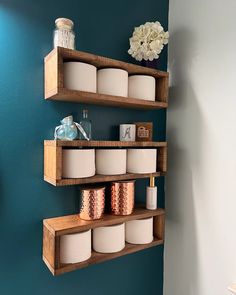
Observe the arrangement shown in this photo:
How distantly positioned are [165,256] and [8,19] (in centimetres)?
127

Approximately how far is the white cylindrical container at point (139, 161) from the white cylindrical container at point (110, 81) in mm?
253

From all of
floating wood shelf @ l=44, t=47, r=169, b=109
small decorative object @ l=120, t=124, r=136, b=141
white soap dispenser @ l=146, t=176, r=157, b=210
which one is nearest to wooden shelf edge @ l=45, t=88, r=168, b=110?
floating wood shelf @ l=44, t=47, r=169, b=109

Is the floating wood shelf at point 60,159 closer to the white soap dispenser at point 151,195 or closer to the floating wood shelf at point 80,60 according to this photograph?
the white soap dispenser at point 151,195

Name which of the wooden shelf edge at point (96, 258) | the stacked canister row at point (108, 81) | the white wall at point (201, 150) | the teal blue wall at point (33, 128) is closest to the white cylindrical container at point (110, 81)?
the stacked canister row at point (108, 81)

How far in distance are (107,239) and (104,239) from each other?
0.5 inches

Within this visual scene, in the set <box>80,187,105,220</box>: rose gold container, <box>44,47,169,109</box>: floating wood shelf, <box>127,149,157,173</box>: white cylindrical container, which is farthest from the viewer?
<box>127,149,157,173</box>: white cylindrical container

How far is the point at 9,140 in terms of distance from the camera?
0.83m

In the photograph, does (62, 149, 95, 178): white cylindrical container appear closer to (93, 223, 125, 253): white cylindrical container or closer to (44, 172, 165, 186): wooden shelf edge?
(44, 172, 165, 186): wooden shelf edge

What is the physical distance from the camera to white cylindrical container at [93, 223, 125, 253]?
936mm

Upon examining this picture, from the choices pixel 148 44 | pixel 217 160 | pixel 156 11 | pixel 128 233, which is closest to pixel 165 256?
pixel 128 233

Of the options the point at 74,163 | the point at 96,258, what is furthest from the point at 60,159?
the point at 96,258

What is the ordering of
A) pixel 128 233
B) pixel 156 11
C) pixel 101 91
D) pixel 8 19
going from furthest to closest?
pixel 156 11
pixel 128 233
pixel 101 91
pixel 8 19

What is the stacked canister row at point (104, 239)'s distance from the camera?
0.84 meters

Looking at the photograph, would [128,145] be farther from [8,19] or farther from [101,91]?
[8,19]
